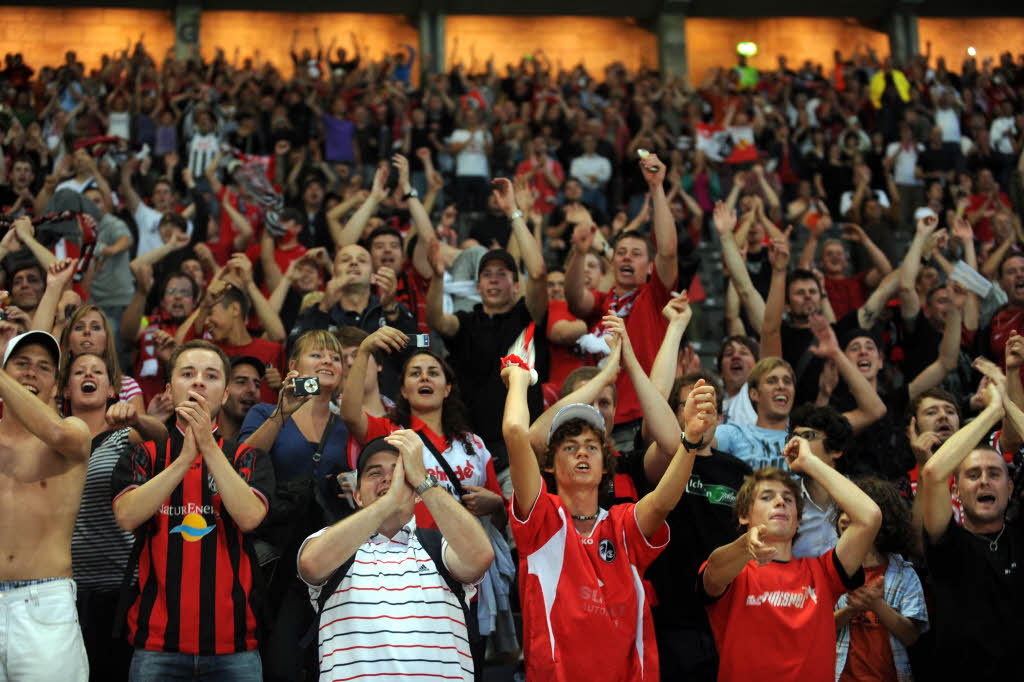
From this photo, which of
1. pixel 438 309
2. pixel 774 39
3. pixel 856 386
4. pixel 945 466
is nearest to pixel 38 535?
pixel 438 309

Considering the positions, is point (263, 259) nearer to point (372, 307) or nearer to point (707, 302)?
point (372, 307)

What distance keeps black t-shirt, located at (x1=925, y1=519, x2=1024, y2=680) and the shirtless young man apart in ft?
11.2

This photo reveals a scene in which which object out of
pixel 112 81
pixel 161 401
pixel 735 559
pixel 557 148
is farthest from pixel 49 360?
pixel 112 81

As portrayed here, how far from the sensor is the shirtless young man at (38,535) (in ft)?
12.2

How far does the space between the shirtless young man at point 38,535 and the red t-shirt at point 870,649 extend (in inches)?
123

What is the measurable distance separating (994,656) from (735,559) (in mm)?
1361

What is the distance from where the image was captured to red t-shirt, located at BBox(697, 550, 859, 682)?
4070 millimetres

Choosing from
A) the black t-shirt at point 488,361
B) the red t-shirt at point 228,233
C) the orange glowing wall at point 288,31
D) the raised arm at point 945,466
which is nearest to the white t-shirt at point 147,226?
the red t-shirt at point 228,233

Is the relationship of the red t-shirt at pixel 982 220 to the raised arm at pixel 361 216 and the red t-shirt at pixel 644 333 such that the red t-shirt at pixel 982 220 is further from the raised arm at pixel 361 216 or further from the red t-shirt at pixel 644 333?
the red t-shirt at pixel 644 333

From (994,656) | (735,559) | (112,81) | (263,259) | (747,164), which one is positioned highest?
(112,81)

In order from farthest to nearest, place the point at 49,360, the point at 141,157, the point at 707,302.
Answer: the point at 141,157 → the point at 707,302 → the point at 49,360

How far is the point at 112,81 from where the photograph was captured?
14.3 m

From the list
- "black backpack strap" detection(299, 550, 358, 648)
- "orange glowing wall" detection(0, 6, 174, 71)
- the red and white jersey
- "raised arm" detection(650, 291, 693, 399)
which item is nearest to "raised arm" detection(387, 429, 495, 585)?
the red and white jersey

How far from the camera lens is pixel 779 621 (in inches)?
162
